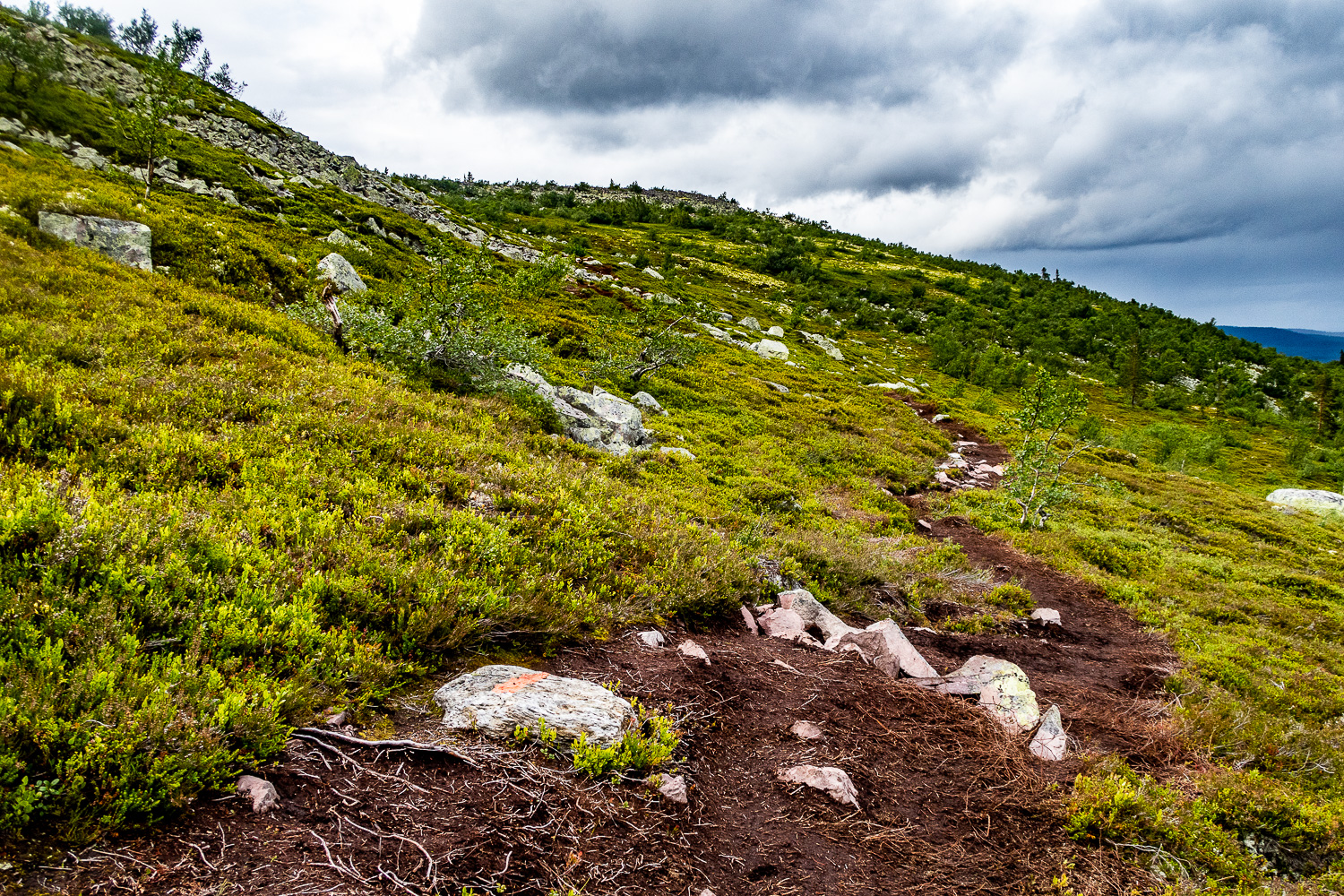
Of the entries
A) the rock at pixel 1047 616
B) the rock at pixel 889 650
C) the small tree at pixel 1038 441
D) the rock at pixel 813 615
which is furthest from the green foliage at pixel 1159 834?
the small tree at pixel 1038 441

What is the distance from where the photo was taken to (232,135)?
52.9m

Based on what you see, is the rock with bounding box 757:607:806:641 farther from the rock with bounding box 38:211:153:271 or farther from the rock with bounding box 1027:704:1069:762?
the rock with bounding box 38:211:153:271

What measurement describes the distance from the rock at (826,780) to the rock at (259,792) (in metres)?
3.70

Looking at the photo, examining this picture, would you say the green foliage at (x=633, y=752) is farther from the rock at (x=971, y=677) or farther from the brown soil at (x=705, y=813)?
the rock at (x=971, y=677)

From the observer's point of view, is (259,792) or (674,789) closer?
(259,792)

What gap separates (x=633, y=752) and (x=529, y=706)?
891 mm

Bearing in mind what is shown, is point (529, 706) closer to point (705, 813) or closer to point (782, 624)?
point (705, 813)

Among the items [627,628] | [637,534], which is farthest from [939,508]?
[627,628]

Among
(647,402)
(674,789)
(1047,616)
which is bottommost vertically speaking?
(674,789)

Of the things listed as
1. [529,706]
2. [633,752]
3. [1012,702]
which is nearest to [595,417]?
[1012,702]

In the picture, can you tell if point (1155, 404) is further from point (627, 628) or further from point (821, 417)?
point (627, 628)

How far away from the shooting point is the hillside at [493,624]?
3213 mm

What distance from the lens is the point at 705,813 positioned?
13.9ft

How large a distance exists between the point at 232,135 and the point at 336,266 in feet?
164
